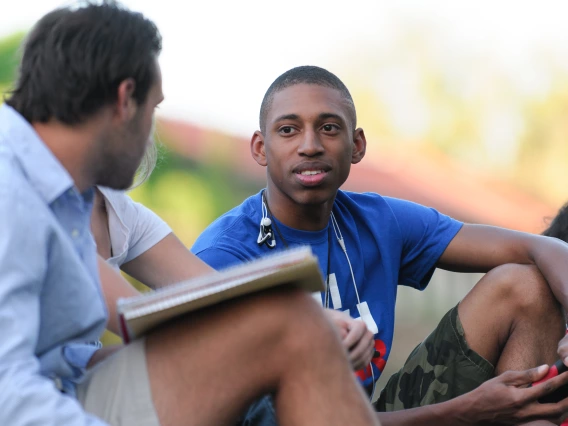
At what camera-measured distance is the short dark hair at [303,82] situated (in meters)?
3.24

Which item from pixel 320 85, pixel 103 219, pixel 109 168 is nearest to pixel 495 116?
pixel 320 85

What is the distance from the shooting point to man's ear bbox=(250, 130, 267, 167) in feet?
10.9

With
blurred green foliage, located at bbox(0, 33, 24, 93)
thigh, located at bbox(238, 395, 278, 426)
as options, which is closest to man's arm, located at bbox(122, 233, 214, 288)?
thigh, located at bbox(238, 395, 278, 426)

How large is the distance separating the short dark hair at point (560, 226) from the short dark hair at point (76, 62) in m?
2.35

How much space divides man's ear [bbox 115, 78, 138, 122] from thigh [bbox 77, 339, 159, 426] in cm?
46

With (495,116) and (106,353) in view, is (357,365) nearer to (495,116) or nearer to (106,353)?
(106,353)

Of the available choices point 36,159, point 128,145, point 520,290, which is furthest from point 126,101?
point 520,290

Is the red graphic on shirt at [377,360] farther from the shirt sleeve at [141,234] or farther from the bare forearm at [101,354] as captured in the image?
the bare forearm at [101,354]

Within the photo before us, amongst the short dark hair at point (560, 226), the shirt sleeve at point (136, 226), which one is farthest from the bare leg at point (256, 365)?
the short dark hair at point (560, 226)

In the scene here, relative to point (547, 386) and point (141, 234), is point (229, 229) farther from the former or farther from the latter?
point (547, 386)

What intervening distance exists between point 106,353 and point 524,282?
1.35 m

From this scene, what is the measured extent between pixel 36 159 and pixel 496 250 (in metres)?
1.78

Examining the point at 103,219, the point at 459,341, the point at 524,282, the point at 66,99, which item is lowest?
the point at 459,341

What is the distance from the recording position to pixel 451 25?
29.3ft
